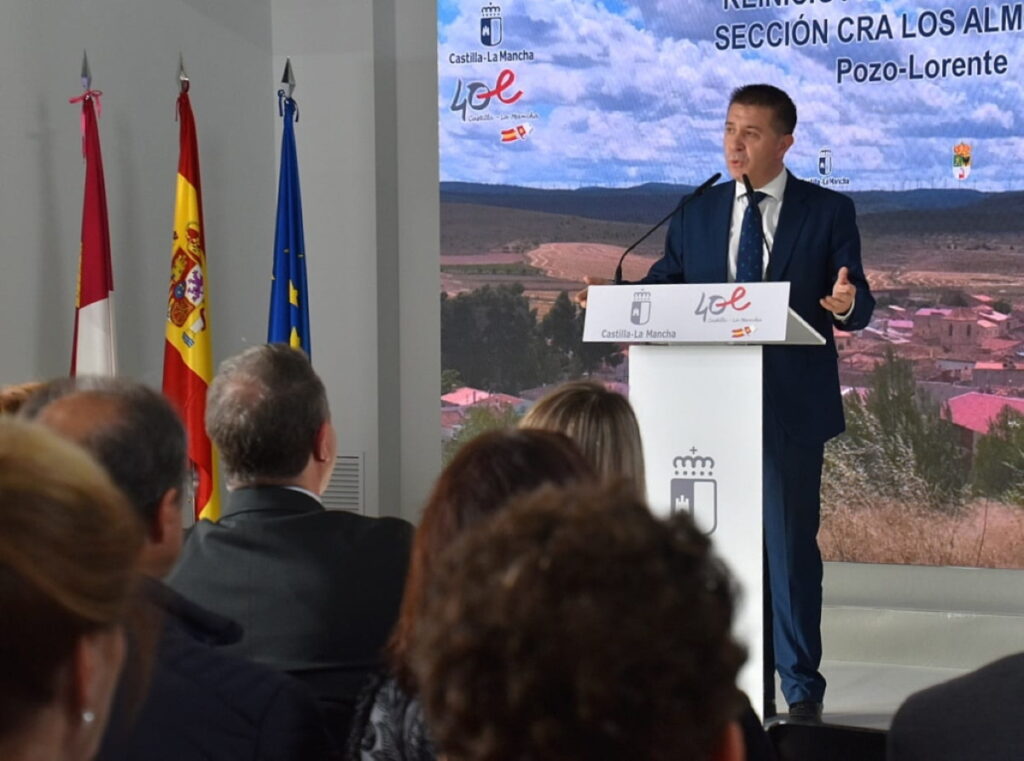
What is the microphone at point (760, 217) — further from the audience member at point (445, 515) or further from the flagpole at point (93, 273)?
the audience member at point (445, 515)

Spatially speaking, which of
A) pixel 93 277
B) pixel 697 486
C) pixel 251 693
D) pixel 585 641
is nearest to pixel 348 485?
pixel 93 277

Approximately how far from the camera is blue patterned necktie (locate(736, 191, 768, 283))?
419cm

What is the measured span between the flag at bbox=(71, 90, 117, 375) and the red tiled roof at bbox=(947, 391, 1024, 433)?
3.44 m

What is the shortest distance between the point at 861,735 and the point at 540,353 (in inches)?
164

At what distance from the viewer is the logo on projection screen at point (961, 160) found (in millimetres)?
4859

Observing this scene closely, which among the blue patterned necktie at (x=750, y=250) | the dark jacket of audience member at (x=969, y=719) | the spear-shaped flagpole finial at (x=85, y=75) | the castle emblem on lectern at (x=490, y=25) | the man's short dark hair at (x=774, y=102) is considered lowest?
the dark jacket of audience member at (x=969, y=719)

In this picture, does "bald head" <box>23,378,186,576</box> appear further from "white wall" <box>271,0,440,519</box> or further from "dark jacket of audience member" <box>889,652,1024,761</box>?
"white wall" <box>271,0,440,519</box>

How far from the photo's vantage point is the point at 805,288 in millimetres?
4172

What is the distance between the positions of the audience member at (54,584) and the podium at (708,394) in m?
2.68

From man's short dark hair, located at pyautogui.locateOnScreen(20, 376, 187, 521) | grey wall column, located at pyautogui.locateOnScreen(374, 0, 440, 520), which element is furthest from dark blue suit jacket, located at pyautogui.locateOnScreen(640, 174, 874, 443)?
man's short dark hair, located at pyautogui.locateOnScreen(20, 376, 187, 521)

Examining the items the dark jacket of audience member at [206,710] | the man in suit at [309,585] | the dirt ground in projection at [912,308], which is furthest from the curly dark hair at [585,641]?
the dirt ground in projection at [912,308]

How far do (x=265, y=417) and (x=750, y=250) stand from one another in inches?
98.7

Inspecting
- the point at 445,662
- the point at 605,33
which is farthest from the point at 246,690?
the point at 605,33

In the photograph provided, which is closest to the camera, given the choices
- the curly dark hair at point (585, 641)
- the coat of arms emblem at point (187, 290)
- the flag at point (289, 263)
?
the curly dark hair at point (585, 641)
